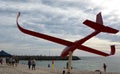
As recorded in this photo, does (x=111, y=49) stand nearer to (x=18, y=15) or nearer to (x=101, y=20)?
(x=101, y=20)

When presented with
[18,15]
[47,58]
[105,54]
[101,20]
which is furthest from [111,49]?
[47,58]

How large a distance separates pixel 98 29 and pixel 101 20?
1921mm

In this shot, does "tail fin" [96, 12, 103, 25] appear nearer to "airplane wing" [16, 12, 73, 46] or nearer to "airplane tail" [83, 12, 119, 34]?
"airplane tail" [83, 12, 119, 34]

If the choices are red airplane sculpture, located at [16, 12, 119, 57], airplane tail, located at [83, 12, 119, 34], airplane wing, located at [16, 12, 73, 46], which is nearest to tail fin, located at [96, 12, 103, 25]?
red airplane sculpture, located at [16, 12, 119, 57]

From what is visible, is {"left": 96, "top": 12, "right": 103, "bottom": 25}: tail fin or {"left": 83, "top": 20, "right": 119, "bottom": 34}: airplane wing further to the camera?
{"left": 96, "top": 12, "right": 103, "bottom": 25}: tail fin

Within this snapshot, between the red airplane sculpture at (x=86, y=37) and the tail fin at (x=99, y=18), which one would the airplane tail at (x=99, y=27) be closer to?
the red airplane sculpture at (x=86, y=37)

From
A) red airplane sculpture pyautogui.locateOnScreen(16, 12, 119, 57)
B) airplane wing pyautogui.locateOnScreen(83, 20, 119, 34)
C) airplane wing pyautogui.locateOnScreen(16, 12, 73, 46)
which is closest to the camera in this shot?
airplane wing pyautogui.locateOnScreen(83, 20, 119, 34)

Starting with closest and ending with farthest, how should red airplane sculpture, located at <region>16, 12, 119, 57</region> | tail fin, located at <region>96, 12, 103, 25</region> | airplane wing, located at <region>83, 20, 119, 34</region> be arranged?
airplane wing, located at <region>83, 20, 119, 34</region> < red airplane sculpture, located at <region>16, 12, 119, 57</region> < tail fin, located at <region>96, 12, 103, 25</region>

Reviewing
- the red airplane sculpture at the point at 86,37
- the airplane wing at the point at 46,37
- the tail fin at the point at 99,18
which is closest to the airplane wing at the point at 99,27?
the red airplane sculpture at the point at 86,37

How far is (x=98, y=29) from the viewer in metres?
21.4

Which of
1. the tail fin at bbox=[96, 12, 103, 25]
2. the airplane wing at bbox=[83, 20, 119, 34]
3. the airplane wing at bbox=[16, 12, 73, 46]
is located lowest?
the airplane wing at bbox=[16, 12, 73, 46]

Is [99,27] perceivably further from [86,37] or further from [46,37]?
→ [46,37]

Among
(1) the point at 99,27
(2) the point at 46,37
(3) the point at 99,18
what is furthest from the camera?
(3) the point at 99,18

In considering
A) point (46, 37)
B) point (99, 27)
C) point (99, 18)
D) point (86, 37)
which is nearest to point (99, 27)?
point (99, 27)
